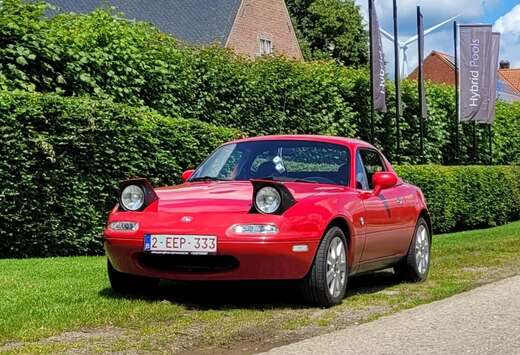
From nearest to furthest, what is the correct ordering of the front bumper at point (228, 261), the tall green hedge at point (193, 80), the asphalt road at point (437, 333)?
the asphalt road at point (437, 333) < the front bumper at point (228, 261) < the tall green hedge at point (193, 80)

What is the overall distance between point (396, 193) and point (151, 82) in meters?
8.04

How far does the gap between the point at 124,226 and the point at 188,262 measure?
64 cm

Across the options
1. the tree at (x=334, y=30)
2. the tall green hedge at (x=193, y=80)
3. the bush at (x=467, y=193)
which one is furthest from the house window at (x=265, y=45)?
the bush at (x=467, y=193)

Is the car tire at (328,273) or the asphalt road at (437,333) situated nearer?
the asphalt road at (437,333)

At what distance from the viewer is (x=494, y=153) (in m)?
32.0

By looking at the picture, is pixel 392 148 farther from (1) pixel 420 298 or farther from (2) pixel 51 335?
(2) pixel 51 335

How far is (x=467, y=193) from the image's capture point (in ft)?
76.1

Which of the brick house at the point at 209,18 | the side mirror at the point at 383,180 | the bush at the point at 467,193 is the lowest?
the bush at the point at 467,193

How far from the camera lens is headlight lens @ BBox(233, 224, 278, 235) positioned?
7172 mm

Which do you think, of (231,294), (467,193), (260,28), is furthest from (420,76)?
(260,28)

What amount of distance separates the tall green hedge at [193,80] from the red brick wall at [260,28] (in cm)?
1469

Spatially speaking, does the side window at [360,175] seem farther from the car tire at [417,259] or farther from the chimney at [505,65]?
the chimney at [505,65]

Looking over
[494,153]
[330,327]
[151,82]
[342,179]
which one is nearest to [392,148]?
[494,153]

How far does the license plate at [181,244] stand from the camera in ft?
23.5
